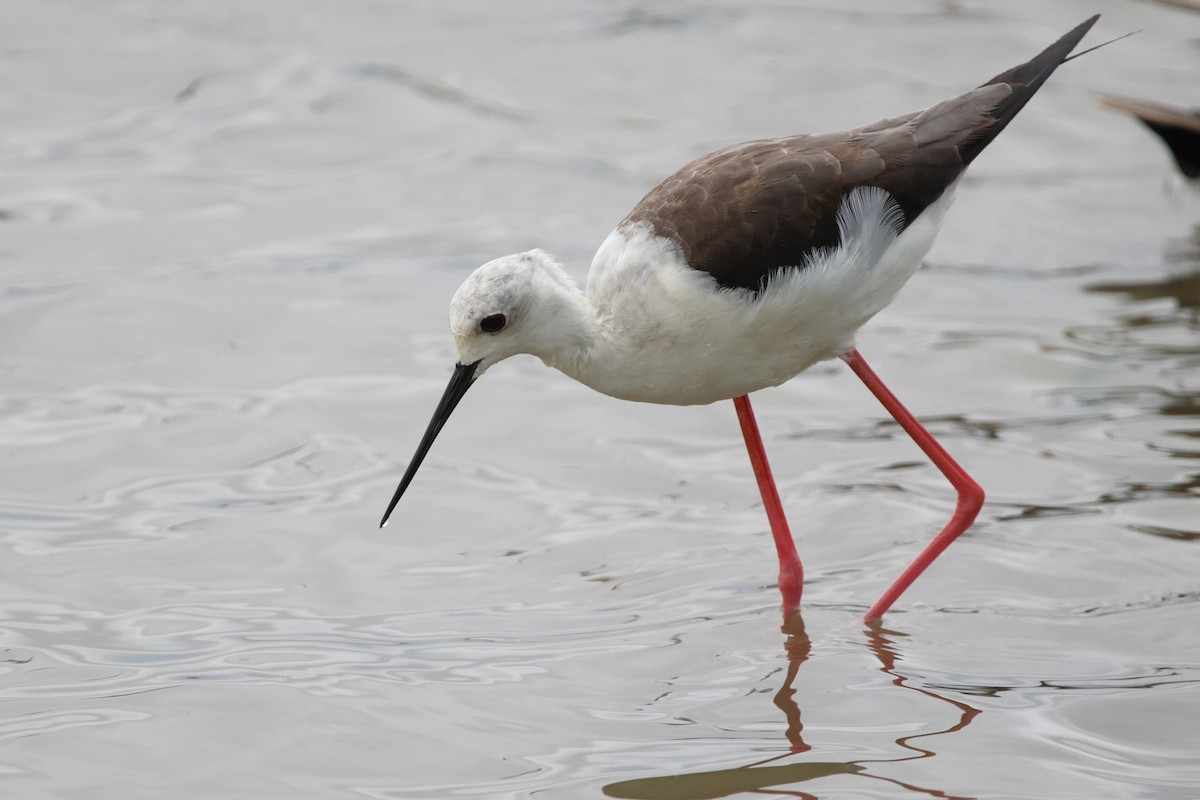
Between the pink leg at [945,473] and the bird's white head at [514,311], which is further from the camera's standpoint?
the pink leg at [945,473]

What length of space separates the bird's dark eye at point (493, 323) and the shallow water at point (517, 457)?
44.7 inches

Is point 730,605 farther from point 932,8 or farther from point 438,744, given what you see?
point 932,8

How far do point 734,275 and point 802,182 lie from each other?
44cm

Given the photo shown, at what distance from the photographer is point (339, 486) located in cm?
669

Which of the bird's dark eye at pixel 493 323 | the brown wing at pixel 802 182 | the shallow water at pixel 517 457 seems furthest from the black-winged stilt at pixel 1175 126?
the bird's dark eye at pixel 493 323

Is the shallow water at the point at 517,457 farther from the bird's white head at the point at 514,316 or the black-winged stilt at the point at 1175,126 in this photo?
the bird's white head at the point at 514,316

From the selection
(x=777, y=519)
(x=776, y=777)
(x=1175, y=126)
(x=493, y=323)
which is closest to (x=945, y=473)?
(x=777, y=519)

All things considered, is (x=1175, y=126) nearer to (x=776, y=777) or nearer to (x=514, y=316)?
(x=514, y=316)

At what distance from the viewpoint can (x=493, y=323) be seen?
200 inches

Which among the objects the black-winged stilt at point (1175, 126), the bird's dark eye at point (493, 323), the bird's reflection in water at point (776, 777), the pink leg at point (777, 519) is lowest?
the bird's reflection in water at point (776, 777)

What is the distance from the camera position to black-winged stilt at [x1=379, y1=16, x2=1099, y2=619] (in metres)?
5.01

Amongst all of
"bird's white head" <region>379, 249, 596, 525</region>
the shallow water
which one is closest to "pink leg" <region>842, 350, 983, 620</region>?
the shallow water

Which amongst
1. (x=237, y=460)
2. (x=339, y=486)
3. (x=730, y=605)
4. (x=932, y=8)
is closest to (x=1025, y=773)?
(x=730, y=605)

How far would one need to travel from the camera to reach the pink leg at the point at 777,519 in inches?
221
